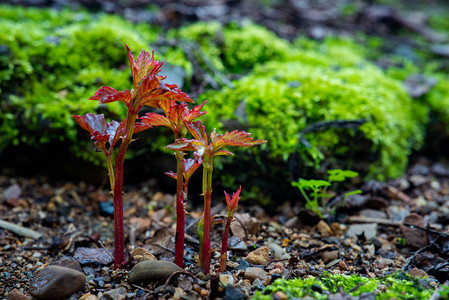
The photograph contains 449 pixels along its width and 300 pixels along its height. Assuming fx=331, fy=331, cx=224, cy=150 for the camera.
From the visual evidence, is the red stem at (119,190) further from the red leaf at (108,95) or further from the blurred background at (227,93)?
the blurred background at (227,93)

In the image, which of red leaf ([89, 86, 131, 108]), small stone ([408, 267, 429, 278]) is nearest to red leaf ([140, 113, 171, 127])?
red leaf ([89, 86, 131, 108])

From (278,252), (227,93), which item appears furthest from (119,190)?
(227,93)

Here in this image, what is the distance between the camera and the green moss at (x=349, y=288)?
162 cm

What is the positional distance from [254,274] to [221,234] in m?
0.66

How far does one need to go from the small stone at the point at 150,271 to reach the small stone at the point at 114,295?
8cm

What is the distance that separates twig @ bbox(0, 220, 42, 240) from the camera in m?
2.43

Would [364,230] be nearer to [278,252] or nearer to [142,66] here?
[278,252]

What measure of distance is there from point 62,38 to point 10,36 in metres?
0.50

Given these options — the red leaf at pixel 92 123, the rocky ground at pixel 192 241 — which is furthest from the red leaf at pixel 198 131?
the rocky ground at pixel 192 241

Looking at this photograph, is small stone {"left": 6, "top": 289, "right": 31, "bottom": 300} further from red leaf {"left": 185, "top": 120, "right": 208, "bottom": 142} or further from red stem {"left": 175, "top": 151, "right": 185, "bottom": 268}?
red leaf {"left": 185, "top": 120, "right": 208, "bottom": 142}

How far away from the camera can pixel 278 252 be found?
2.24 metres

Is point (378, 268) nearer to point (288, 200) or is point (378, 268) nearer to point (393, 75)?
point (288, 200)

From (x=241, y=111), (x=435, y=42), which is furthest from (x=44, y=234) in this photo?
(x=435, y=42)

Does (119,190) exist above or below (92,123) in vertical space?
below
